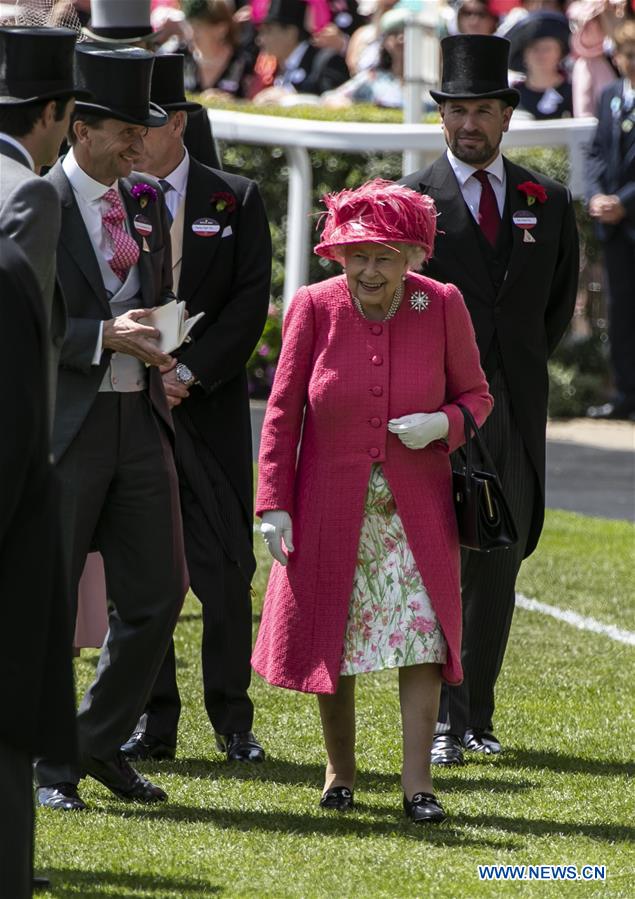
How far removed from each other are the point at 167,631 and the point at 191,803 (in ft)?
1.79

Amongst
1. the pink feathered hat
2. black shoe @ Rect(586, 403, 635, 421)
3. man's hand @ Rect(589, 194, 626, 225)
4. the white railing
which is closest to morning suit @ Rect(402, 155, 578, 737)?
the pink feathered hat

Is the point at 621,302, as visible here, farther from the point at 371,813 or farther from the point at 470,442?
the point at 371,813

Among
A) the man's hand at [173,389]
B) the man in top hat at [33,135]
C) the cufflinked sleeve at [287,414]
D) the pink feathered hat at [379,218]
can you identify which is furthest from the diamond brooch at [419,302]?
the man in top hat at [33,135]

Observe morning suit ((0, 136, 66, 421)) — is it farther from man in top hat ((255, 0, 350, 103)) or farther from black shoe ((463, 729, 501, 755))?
man in top hat ((255, 0, 350, 103))

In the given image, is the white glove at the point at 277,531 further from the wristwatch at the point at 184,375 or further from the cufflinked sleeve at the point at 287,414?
the wristwatch at the point at 184,375

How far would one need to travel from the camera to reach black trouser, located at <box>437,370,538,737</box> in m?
6.69

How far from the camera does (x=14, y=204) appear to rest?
14.6 ft

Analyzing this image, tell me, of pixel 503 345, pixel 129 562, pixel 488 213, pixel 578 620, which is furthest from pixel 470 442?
pixel 578 620

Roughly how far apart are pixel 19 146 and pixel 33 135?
0.06m

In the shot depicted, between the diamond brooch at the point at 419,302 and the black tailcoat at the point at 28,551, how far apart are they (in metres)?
2.05

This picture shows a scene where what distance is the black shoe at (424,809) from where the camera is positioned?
223 inches

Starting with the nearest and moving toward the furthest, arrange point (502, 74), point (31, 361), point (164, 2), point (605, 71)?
1. point (31, 361)
2. point (502, 74)
3. point (605, 71)
4. point (164, 2)

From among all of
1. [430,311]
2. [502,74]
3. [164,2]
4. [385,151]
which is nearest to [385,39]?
[385,151]

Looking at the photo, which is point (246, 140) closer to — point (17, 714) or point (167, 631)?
point (167, 631)
